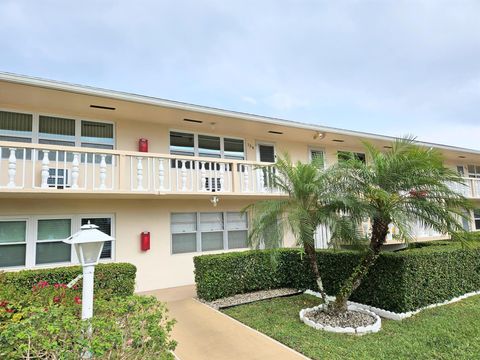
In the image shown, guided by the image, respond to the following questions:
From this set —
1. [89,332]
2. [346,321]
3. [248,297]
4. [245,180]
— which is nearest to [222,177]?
[245,180]

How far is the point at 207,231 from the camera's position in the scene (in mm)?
11188

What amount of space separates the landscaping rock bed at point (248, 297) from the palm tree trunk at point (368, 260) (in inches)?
91.8

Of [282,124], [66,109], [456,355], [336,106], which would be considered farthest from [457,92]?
[66,109]

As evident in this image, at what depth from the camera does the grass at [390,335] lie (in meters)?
4.95

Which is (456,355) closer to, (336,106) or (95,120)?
(95,120)

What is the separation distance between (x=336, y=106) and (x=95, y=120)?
13726 mm

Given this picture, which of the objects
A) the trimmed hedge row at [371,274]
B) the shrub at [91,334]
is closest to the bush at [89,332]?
the shrub at [91,334]

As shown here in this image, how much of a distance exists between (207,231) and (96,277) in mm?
4717

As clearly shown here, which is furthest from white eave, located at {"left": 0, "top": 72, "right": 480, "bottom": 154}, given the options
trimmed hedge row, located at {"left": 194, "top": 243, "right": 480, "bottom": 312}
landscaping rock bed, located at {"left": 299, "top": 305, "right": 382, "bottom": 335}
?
landscaping rock bed, located at {"left": 299, "top": 305, "right": 382, "bottom": 335}

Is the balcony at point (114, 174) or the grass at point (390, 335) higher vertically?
the balcony at point (114, 174)

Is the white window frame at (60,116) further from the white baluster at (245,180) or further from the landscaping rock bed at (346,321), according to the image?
A: the landscaping rock bed at (346,321)

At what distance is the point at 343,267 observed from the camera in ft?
25.6

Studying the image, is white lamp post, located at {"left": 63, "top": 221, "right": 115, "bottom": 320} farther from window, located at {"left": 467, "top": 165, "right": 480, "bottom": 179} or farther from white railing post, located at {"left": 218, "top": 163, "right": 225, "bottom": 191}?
window, located at {"left": 467, "top": 165, "right": 480, "bottom": 179}

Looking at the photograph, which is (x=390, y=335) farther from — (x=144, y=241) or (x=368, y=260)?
(x=144, y=241)
